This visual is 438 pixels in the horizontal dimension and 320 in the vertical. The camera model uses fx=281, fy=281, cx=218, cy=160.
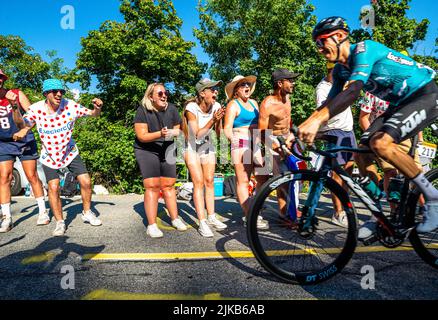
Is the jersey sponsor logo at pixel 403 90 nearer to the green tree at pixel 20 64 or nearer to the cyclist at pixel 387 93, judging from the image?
the cyclist at pixel 387 93

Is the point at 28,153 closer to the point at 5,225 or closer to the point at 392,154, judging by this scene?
the point at 5,225

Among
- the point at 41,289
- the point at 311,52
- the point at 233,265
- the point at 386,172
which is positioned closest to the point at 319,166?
the point at 233,265

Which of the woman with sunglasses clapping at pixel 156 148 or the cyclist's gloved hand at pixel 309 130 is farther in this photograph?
the woman with sunglasses clapping at pixel 156 148

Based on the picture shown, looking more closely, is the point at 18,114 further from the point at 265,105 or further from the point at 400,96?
the point at 400,96

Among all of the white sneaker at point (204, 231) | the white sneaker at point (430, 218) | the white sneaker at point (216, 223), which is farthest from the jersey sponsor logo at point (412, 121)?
the white sneaker at point (216, 223)

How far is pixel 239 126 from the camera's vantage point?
4.25m

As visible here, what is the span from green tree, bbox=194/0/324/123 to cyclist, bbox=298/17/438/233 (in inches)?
773

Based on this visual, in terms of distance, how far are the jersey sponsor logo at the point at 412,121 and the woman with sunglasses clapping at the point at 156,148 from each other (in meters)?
2.63

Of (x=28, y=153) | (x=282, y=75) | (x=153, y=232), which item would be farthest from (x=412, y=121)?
(x=28, y=153)

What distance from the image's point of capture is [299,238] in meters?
2.68

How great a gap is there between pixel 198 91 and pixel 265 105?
1.08m

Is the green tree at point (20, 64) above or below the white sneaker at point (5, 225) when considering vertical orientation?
above

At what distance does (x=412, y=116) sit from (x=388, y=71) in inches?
17.0

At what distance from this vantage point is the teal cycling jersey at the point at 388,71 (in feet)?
7.61
